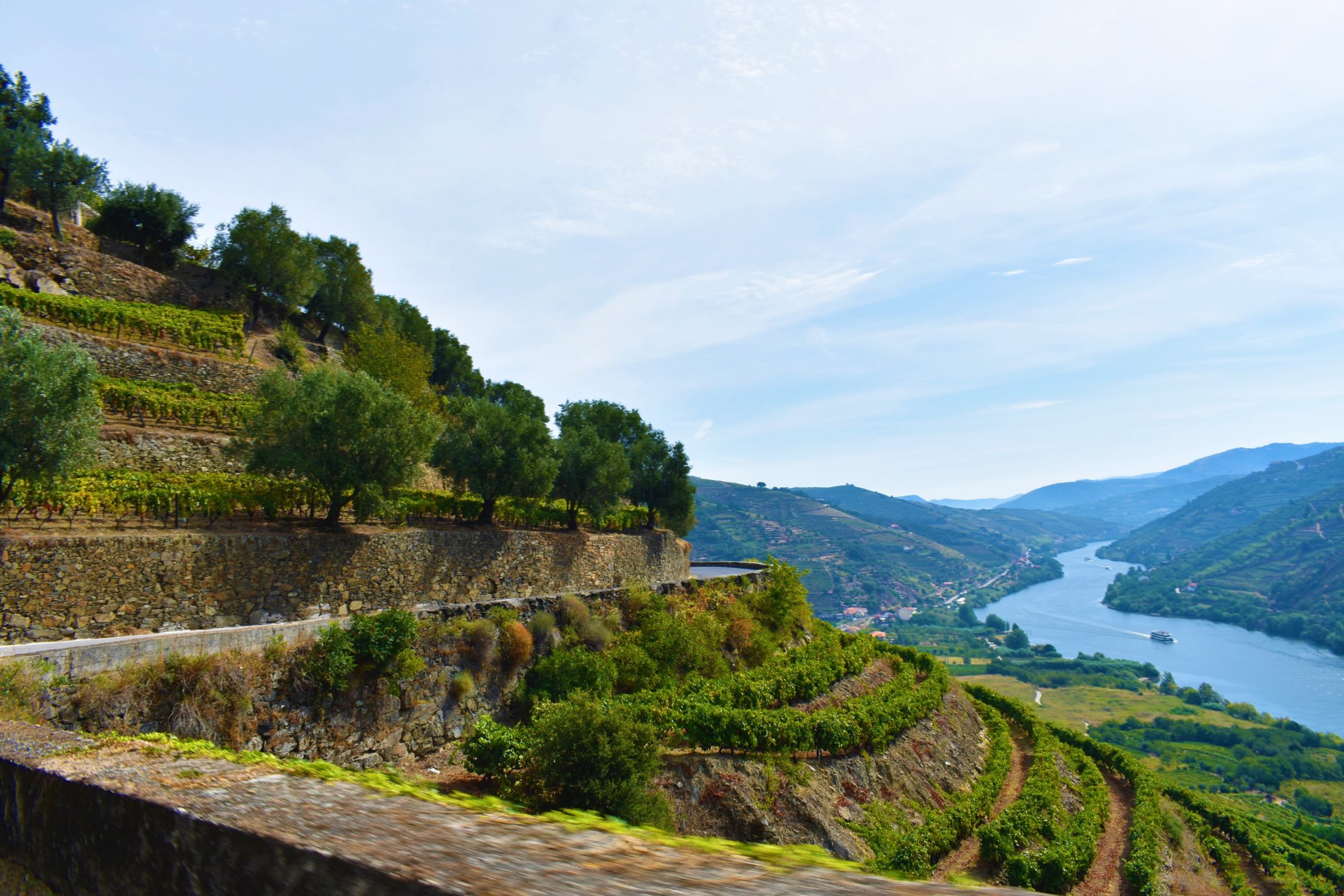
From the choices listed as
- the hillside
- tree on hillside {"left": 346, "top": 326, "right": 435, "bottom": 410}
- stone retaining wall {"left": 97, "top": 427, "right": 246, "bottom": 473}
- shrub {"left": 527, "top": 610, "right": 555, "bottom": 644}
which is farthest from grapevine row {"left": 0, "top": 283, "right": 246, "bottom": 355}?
the hillside

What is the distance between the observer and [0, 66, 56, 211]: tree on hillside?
93.8 ft

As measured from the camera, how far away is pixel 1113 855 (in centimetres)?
2084

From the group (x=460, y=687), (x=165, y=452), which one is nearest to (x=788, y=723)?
(x=460, y=687)

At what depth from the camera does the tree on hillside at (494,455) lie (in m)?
23.8

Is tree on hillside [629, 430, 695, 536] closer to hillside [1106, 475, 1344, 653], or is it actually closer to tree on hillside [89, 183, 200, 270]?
tree on hillside [89, 183, 200, 270]

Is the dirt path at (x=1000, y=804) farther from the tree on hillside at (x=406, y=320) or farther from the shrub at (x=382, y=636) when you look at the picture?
the tree on hillside at (x=406, y=320)

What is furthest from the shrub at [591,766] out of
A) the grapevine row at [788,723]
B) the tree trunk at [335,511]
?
the tree trunk at [335,511]

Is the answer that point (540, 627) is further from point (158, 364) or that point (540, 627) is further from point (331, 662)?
point (158, 364)

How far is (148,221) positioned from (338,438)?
26.0 metres

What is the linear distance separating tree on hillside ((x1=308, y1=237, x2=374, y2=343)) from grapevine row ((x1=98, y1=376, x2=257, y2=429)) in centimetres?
1534

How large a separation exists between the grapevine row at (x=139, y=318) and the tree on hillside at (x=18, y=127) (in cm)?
902

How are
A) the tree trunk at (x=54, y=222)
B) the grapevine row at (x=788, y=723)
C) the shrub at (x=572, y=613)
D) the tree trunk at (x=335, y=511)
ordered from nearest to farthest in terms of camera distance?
the grapevine row at (x=788, y=723), the tree trunk at (x=335, y=511), the shrub at (x=572, y=613), the tree trunk at (x=54, y=222)

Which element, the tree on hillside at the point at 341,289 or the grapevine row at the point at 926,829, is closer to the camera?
the grapevine row at the point at 926,829

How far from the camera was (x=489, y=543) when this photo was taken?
72.1ft
